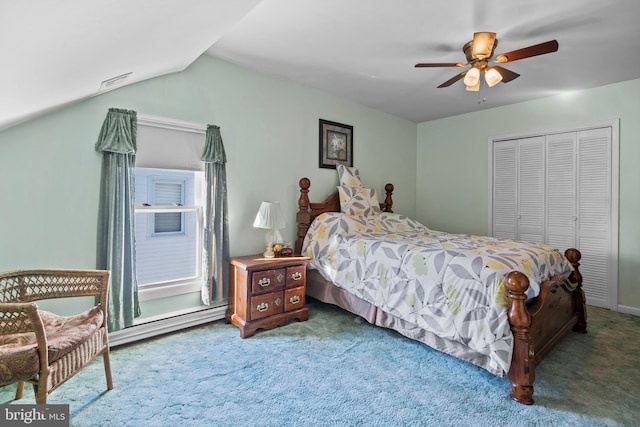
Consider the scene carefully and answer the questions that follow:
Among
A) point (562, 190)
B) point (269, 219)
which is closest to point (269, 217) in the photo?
point (269, 219)

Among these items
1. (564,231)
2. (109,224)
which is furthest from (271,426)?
(564,231)

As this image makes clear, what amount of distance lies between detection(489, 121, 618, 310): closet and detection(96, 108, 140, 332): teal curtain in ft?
14.5

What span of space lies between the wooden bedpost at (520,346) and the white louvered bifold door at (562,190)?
8.61 feet

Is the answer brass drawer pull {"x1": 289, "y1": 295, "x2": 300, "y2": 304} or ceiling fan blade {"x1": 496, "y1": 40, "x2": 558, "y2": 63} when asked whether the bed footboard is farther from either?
brass drawer pull {"x1": 289, "y1": 295, "x2": 300, "y2": 304}

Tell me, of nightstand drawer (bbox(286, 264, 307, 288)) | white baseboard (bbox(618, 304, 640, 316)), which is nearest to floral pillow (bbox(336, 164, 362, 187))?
nightstand drawer (bbox(286, 264, 307, 288))

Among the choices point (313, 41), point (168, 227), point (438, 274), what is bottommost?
point (438, 274)

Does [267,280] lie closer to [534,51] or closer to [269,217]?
[269,217]

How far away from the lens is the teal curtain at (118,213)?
2.37 meters

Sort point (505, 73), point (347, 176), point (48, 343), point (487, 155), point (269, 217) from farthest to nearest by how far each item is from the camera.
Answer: point (487, 155)
point (347, 176)
point (269, 217)
point (505, 73)
point (48, 343)

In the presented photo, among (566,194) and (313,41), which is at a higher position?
(313,41)

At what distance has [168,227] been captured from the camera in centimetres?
309

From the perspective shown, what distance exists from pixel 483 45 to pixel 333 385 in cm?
273

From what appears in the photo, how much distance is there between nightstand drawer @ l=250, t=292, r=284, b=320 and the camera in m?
2.76

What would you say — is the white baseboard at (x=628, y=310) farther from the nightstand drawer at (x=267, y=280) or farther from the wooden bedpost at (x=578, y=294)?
the nightstand drawer at (x=267, y=280)
